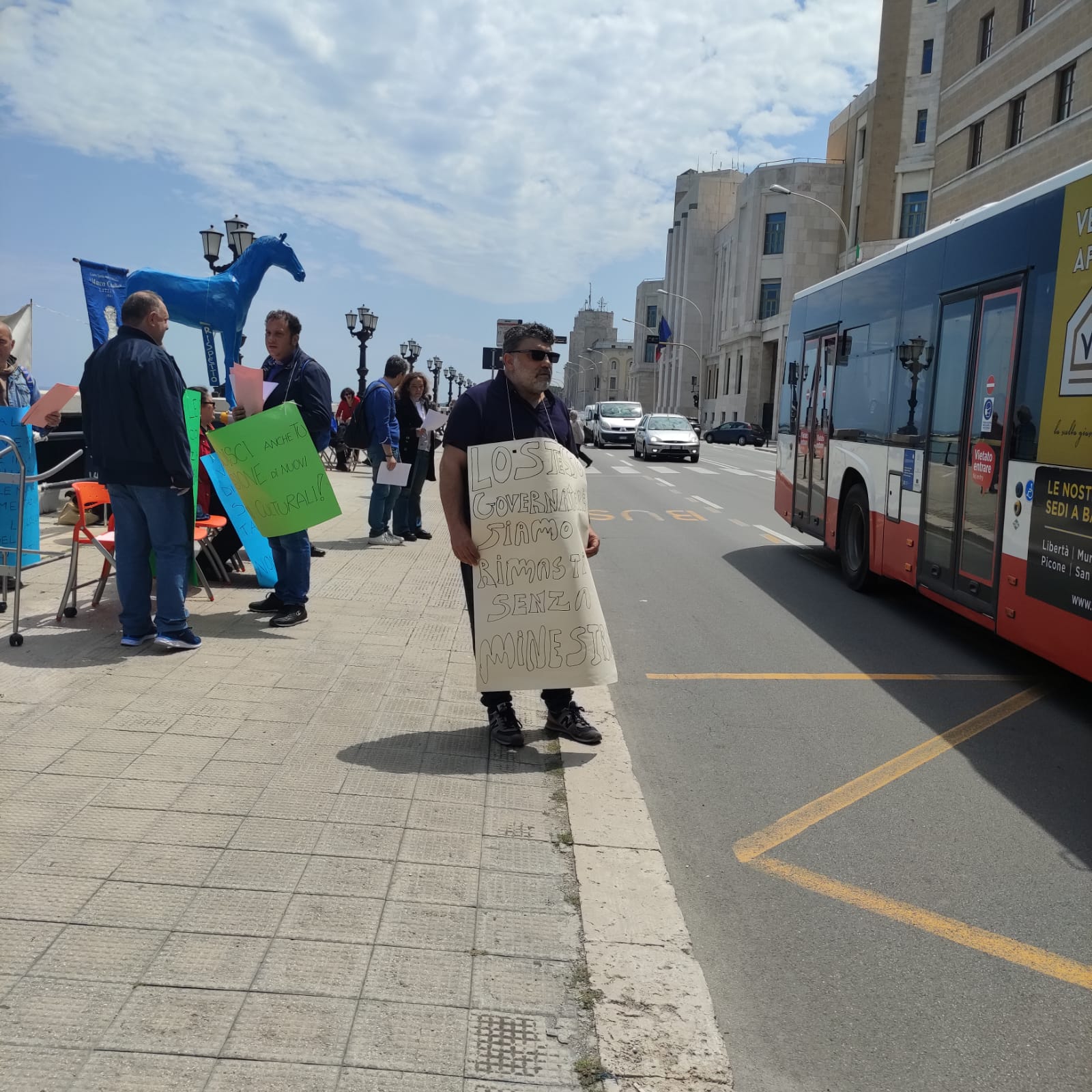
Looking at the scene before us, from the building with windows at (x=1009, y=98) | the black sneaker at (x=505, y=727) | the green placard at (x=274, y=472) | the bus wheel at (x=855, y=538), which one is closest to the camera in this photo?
the black sneaker at (x=505, y=727)

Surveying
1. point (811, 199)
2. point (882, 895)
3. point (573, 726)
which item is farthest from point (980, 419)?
point (811, 199)

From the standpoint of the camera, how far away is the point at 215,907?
10.3 feet

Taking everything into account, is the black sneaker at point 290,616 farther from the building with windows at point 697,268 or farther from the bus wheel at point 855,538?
the building with windows at point 697,268

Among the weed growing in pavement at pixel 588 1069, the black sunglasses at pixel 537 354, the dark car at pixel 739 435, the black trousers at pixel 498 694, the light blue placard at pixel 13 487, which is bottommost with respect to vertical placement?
the dark car at pixel 739 435

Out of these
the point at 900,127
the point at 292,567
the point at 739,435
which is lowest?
the point at 739,435

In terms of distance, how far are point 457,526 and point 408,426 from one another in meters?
7.41

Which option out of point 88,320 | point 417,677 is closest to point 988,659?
point 417,677

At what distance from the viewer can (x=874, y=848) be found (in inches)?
160

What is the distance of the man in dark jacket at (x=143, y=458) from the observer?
593 cm

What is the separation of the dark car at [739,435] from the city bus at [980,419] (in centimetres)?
5377

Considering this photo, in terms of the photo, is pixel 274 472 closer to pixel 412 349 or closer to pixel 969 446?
pixel 969 446

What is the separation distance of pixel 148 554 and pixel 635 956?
4319mm

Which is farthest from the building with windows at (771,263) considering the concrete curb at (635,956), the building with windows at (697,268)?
the concrete curb at (635,956)

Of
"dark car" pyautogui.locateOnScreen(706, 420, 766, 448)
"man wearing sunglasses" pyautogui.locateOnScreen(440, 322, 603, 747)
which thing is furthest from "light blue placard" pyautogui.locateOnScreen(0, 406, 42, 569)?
"dark car" pyautogui.locateOnScreen(706, 420, 766, 448)
